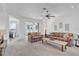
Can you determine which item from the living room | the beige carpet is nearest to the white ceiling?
the living room

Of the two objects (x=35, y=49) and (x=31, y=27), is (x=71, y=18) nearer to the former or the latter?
(x=31, y=27)

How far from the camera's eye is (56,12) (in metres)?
2.12

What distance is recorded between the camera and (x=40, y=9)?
6.99 feet

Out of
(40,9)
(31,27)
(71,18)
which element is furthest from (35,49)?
(71,18)

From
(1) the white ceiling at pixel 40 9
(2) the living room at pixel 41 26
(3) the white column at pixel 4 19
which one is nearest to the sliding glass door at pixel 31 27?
(2) the living room at pixel 41 26

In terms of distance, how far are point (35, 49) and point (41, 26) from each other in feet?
1.63

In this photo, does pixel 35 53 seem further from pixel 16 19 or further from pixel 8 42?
pixel 16 19

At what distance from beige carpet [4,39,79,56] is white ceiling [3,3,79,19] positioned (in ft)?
1.93

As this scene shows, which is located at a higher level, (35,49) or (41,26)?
(41,26)

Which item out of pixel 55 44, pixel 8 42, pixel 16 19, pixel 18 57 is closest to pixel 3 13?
pixel 16 19

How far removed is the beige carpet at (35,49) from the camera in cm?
212

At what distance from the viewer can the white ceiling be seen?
208cm

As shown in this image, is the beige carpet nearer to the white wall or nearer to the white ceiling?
the white wall

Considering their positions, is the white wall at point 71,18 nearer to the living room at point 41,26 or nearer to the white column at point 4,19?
the living room at point 41,26
